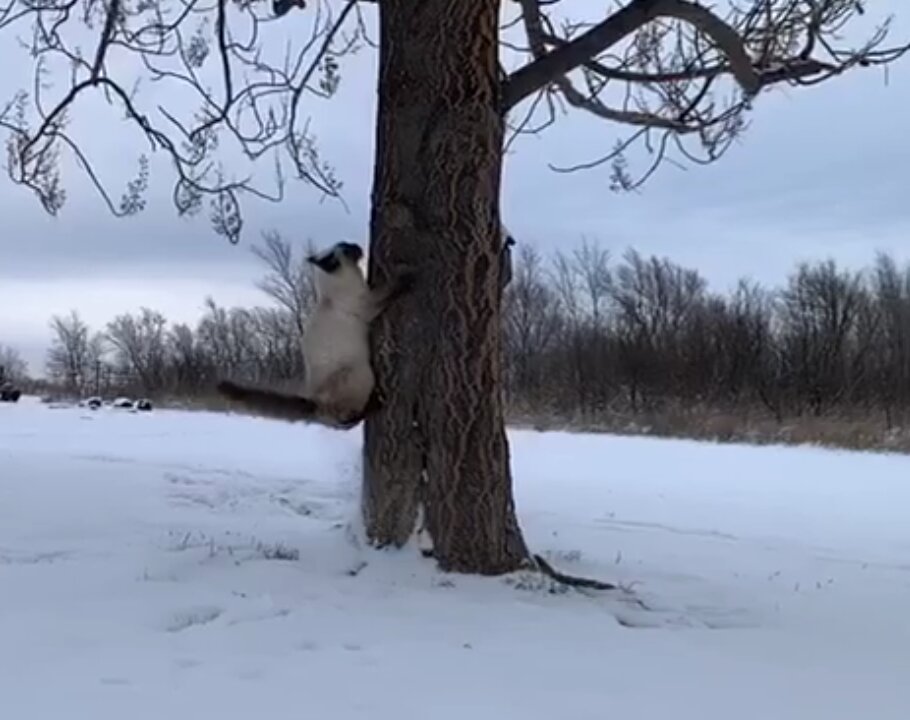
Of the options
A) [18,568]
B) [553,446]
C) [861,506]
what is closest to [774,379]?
[553,446]

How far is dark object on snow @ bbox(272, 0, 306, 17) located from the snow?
7.55 feet

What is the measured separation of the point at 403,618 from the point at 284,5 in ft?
12.0

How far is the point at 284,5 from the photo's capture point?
220 inches

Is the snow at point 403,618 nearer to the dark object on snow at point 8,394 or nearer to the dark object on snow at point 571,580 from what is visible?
the dark object on snow at point 571,580

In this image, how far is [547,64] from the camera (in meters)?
4.48

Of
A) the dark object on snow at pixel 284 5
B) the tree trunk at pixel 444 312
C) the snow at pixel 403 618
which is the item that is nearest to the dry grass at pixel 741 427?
the snow at pixel 403 618

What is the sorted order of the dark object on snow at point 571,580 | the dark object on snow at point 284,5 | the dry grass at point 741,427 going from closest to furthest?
the dark object on snow at point 571,580 → the dark object on snow at point 284,5 → the dry grass at point 741,427

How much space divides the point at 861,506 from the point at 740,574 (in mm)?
4357

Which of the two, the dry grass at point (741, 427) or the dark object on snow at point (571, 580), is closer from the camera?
the dark object on snow at point (571, 580)

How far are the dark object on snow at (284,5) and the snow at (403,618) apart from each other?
230cm

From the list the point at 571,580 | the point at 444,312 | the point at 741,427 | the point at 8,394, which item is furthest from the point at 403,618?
the point at 8,394

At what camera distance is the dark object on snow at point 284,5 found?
5543mm

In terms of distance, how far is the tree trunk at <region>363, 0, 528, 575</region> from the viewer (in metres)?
4.06

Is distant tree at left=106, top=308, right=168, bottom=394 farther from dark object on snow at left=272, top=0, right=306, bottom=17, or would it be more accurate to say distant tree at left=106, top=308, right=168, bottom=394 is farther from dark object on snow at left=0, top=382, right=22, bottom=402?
dark object on snow at left=272, top=0, right=306, bottom=17
